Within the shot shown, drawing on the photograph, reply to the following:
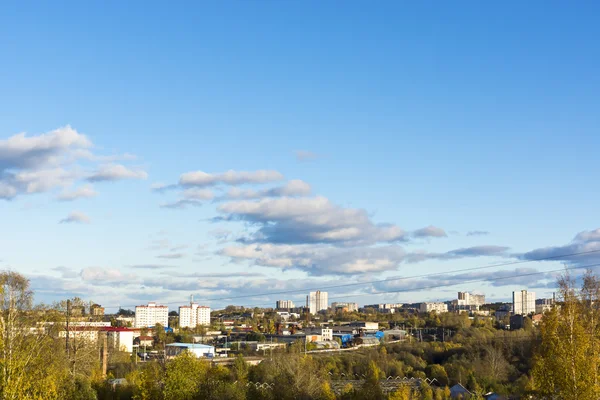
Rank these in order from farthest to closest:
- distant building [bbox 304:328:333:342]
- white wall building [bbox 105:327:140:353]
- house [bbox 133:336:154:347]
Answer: distant building [bbox 304:328:333:342], house [bbox 133:336:154:347], white wall building [bbox 105:327:140:353]

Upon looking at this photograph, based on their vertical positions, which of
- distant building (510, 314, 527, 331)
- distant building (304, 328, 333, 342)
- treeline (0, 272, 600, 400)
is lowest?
distant building (304, 328, 333, 342)

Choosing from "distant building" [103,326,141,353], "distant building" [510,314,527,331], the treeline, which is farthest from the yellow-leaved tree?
"distant building" [510,314,527,331]

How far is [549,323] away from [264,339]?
107170mm

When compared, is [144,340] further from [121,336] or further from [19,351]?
[19,351]

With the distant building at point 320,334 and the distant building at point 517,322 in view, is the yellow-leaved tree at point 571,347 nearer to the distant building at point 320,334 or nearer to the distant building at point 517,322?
the distant building at point 517,322

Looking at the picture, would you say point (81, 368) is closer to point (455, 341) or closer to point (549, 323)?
point (549, 323)

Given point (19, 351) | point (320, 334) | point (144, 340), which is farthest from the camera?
point (320, 334)

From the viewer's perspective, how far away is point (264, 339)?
129 meters

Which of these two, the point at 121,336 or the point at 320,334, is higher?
the point at 121,336

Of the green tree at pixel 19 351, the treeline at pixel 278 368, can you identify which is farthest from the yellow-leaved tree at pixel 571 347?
the green tree at pixel 19 351

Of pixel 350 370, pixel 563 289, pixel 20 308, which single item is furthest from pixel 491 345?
pixel 20 308

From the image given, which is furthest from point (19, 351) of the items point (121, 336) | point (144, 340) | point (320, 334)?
point (320, 334)

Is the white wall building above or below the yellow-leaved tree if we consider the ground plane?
below

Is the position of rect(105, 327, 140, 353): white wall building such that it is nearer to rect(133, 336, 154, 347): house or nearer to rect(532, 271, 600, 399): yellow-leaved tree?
rect(133, 336, 154, 347): house
